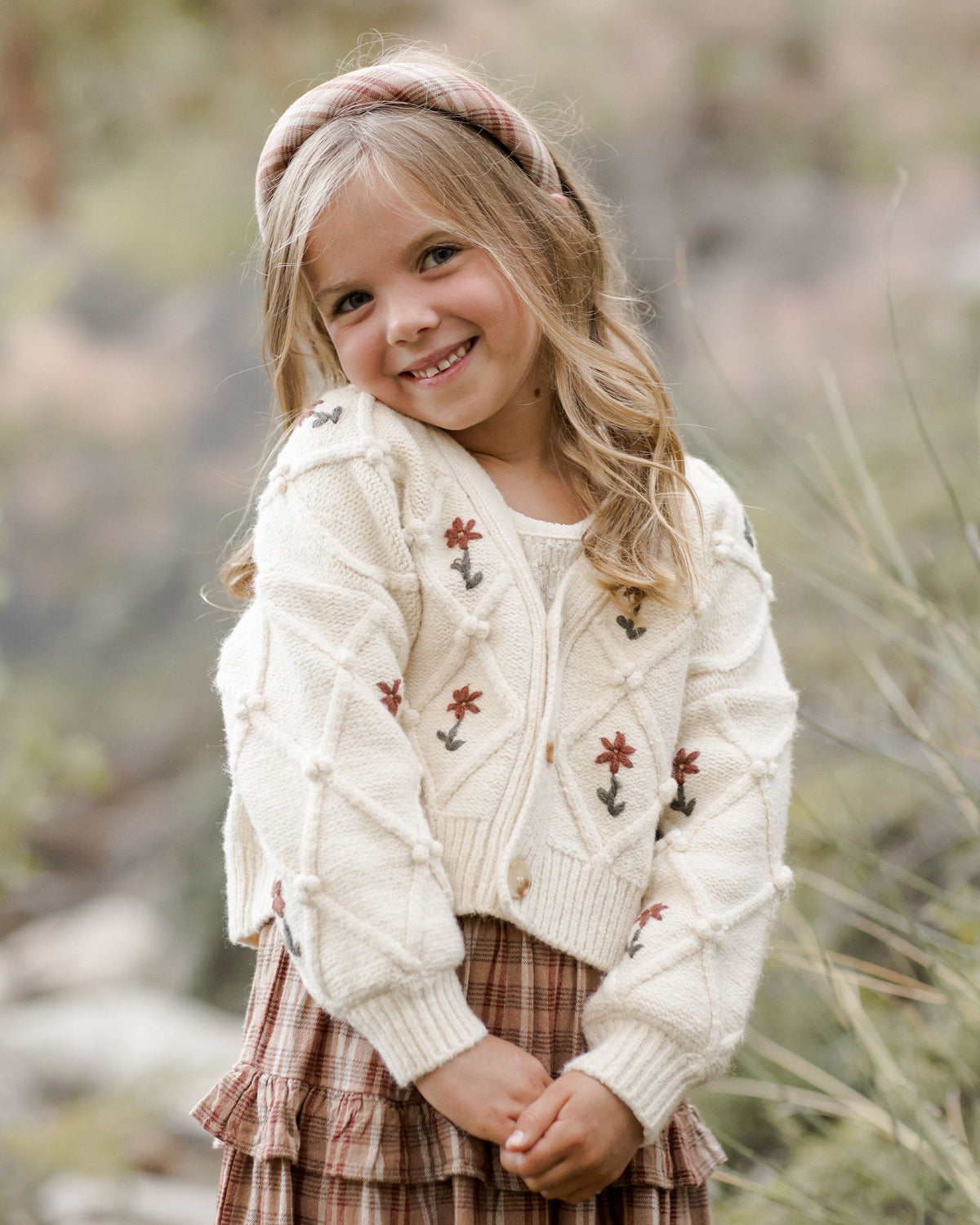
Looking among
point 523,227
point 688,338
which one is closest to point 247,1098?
point 523,227

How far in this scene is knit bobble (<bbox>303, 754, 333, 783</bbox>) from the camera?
0.73 metres

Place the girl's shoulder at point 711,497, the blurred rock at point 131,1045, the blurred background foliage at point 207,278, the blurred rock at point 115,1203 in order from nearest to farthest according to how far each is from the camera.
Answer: the girl's shoulder at point 711,497, the blurred rock at point 115,1203, the blurred rock at point 131,1045, the blurred background foliage at point 207,278

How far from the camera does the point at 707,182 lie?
450 cm

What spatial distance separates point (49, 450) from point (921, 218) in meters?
3.20

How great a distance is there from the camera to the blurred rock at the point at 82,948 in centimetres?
322

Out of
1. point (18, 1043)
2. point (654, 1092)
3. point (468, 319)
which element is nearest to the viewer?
point (654, 1092)

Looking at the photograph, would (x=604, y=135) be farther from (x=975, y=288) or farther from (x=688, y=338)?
(x=975, y=288)

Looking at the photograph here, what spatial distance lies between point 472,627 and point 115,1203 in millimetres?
1807

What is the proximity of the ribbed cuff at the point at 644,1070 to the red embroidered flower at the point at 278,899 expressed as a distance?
205 mm

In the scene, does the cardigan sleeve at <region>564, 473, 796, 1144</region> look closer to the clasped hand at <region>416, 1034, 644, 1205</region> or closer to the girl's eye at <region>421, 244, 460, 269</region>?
the clasped hand at <region>416, 1034, 644, 1205</region>

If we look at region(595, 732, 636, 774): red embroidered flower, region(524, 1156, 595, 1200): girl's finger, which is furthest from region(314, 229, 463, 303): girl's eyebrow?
region(524, 1156, 595, 1200): girl's finger

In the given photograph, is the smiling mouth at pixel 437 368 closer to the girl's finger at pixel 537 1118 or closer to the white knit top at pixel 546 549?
the white knit top at pixel 546 549

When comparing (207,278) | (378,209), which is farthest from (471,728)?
(207,278)

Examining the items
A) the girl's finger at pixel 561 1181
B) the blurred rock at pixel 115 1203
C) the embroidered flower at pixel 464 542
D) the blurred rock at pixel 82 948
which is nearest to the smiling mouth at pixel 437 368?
the embroidered flower at pixel 464 542
